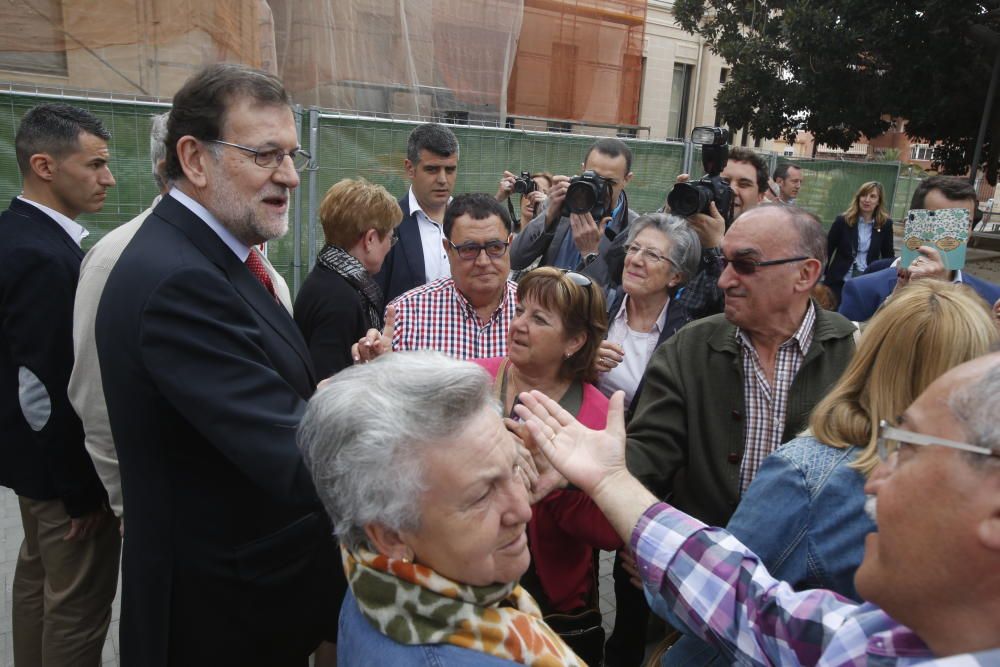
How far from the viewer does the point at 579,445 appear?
1634 millimetres

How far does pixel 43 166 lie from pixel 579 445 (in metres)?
2.47

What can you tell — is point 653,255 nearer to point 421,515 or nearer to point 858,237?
point 421,515

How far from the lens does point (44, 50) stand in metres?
7.41

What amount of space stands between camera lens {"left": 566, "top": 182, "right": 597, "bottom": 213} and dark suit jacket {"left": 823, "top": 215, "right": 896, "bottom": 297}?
4972 mm

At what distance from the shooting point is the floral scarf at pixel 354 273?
10.1 ft

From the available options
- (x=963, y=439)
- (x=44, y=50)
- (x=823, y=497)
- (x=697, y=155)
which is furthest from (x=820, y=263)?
(x=44, y=50)

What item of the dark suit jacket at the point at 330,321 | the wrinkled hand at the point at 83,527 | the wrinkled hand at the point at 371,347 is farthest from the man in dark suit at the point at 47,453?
the wrinkled hand at the point at 371,347

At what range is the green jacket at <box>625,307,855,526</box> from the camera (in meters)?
2.22

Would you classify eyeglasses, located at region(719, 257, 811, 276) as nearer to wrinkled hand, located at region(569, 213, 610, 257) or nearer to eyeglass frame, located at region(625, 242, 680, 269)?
eyeglass frame, located at region(625, 242, 680, 269)

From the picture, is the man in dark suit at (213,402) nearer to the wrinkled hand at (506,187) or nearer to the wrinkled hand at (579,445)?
the wrinkled hand at (579,445)

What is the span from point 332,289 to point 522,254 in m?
1.60

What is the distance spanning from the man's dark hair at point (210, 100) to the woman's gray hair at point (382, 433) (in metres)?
0.85

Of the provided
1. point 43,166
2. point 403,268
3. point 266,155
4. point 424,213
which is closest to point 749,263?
point 266,155

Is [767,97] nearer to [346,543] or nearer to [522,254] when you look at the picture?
[522,254]
